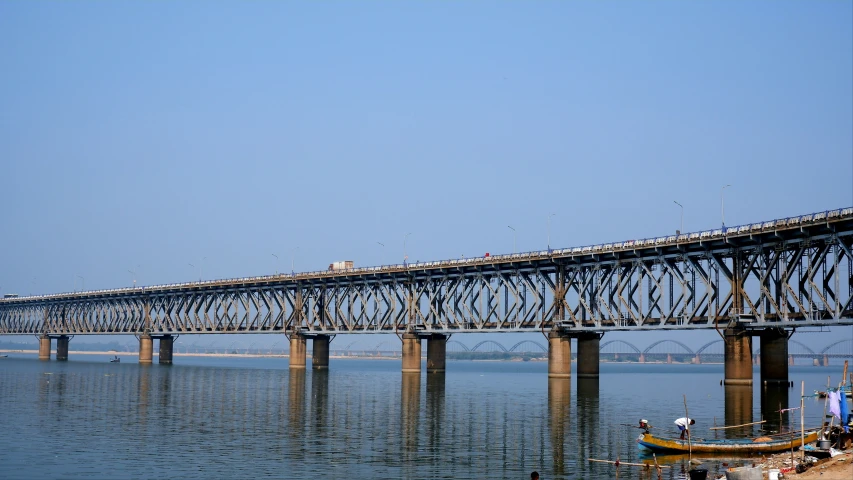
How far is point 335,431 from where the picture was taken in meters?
59.3

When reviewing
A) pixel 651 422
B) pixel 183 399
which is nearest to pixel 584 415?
pixel 651 422

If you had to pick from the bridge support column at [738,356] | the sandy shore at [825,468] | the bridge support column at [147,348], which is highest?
the bridge support column at [738,356]

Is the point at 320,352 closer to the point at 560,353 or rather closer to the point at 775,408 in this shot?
the point at 560,353

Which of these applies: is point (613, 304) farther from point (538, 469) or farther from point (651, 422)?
point (538, 469)

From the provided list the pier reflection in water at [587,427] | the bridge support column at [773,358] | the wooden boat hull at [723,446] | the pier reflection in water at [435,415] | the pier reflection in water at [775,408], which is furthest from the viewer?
the bridge support column at [773,358]

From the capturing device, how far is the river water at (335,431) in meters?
43.9

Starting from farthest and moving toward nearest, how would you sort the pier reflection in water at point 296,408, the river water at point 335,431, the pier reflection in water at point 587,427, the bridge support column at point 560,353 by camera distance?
the bridge support column at point 560,353 → the pier reflection in water at point 296,408 → the pier reflection in water at point 587,427 → the river water at point 335,431

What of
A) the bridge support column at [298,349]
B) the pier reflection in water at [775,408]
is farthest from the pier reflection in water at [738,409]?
the bridge support column at [298,349]

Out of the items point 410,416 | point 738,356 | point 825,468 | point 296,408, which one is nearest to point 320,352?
point 738,356

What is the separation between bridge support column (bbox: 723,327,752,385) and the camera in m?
95.1

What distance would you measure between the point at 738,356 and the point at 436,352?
56179 millimetres

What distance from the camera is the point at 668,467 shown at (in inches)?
1788

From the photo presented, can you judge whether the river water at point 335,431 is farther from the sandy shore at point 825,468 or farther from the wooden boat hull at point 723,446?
the sandy shore at point 825,468

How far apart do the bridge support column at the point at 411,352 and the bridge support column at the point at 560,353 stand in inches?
1140
